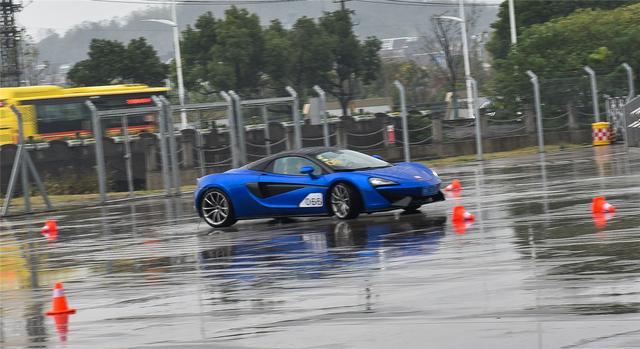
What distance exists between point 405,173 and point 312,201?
1.48m

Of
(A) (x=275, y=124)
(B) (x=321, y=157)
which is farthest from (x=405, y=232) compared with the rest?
(A) (x=275, y=124)

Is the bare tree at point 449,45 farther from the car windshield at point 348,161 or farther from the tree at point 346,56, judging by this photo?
the car windshield at point 348,161

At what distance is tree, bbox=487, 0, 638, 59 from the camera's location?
259 ft

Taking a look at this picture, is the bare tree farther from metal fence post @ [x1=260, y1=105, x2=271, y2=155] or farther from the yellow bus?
metal fence post @ [x1=260, y1=105, x2=271, y2=155]

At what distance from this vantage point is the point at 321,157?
58.7 feet

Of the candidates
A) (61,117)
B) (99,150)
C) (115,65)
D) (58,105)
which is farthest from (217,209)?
(115,65)

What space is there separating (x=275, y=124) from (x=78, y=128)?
19.8 m

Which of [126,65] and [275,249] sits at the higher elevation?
[126,65]

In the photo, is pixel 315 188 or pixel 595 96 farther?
pixel 595 96

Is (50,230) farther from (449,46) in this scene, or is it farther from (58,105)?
(449,46)

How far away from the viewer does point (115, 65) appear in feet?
237

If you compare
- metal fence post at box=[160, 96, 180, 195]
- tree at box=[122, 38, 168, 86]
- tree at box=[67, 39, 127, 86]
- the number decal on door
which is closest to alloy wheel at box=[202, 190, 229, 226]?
the number decal on door

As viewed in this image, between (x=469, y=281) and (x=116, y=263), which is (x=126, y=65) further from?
(x=469, y=281)

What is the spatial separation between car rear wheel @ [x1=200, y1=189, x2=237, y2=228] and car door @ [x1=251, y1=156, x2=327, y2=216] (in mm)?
564
